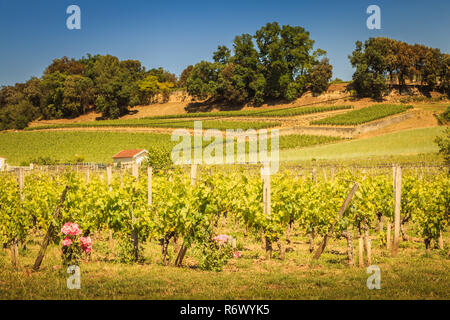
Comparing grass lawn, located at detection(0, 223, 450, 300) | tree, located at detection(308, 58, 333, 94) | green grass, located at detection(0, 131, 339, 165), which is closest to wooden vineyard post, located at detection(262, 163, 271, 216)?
grass lawn, located at detection(0, 223, 450, 300)

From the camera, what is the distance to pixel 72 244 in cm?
848

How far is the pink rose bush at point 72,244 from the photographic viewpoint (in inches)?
330

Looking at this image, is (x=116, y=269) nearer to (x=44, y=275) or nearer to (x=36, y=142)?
(x=44, y=275)

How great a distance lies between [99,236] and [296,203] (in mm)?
6622

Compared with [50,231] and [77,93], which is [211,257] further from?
[77,93]

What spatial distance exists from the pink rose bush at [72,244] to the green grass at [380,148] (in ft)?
112

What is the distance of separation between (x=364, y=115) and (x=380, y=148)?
68.3 ft

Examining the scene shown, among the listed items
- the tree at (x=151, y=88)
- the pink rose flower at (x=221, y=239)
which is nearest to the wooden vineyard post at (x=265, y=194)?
the pink rose flower at (x=221, y=239)

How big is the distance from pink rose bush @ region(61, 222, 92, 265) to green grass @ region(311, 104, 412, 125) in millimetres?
54979

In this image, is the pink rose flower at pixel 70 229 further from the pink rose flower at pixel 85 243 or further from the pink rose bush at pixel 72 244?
the pink rose flower at pixel 85 243

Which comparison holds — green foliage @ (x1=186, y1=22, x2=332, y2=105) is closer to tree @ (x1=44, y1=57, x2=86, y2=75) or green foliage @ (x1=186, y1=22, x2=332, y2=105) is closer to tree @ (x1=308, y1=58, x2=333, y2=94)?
tree @ (x1=308, y1=58, x2=333, y2=94)

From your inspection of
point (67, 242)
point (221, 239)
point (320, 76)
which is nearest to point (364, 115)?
point (320, 76)

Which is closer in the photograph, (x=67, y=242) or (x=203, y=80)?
(x=67, y=242)
